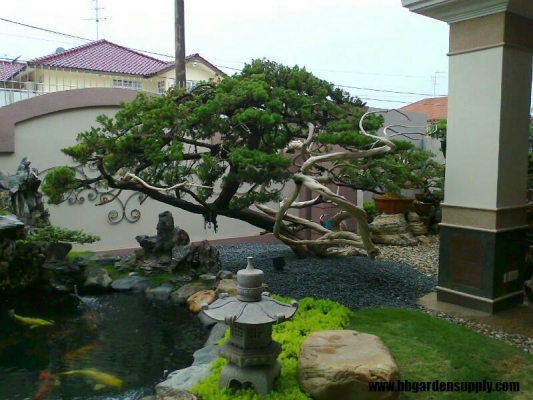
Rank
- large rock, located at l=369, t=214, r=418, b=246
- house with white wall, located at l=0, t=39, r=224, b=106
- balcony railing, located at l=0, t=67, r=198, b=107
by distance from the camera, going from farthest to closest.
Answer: large rock, located at l=369, t=214, r=418, b=246 → house with white wall, located at l=0, t=39, r=224, b=106 → balcony railing, located at l=0, t=67, r=198, b=107

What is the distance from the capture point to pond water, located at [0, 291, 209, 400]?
349cm

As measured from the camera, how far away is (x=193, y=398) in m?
2.82

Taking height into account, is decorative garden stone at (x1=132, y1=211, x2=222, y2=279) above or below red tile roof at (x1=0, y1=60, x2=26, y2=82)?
below

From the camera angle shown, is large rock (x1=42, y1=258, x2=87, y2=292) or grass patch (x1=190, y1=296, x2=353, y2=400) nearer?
grass patch (x1=190, y1=296, x2=353, y2=400)

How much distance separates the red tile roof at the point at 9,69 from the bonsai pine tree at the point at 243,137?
315 centimetres

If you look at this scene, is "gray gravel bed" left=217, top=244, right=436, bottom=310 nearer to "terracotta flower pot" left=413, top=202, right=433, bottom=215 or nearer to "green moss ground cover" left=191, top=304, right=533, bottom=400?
"green moss ground cover" left=191, top=304, right=533, bottom=400

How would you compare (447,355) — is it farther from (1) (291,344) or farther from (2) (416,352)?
(1) (291,344)

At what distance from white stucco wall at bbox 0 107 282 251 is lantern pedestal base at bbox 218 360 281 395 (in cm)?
526

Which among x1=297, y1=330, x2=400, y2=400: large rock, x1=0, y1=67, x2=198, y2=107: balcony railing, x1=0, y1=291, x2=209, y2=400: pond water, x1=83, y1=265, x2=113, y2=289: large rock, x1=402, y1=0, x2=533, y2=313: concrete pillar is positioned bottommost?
x1=0, y1=291, x2=209, y2=400: pond water

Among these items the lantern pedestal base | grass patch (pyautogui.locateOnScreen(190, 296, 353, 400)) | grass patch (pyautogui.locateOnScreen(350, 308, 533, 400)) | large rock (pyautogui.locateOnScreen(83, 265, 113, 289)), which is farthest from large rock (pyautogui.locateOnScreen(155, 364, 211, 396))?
large rock (pyautogui.locateOnScreen(83, 265, 113, 289))

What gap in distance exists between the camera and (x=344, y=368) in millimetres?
2648

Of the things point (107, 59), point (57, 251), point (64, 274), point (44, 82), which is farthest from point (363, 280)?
point (107, 59)

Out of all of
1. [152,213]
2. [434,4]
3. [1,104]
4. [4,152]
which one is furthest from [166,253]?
[434,4]

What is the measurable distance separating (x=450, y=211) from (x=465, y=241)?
356mm
